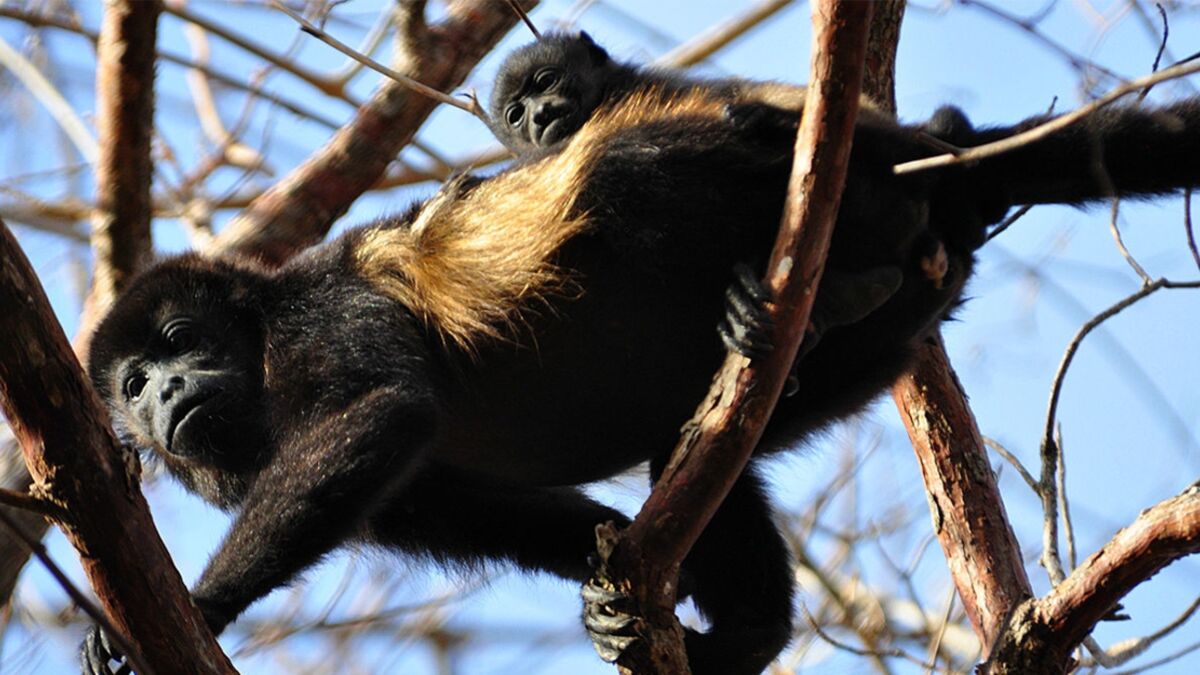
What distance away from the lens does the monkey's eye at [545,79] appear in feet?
18.6

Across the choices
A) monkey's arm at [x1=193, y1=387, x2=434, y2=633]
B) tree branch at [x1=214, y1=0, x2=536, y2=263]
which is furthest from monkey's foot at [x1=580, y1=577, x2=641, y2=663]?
tree branch at [x1=214, y1=0, x2=536, y2=263]

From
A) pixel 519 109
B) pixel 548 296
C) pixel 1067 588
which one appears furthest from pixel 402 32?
pixel 1067 588

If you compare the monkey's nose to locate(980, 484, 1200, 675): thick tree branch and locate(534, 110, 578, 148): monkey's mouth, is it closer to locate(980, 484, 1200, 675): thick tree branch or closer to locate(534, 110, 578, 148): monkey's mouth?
locate(534, 110, 578, 148): monkey's mouth

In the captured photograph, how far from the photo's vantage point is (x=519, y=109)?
5746 millimetres

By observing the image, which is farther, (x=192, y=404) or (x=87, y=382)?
(x=192, y=404)

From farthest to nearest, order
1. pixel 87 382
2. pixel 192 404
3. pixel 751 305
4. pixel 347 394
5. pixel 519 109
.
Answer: pixel 519 109, pixel 192 404, pixel 347 394, pixel 751 305, pixel 87 382

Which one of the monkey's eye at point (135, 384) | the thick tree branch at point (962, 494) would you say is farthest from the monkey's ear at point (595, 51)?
the monkey's eye at point (135, 384)

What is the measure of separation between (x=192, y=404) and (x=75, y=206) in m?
3.73

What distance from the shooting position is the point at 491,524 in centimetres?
438

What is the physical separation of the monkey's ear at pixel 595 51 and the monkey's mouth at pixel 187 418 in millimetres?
2605

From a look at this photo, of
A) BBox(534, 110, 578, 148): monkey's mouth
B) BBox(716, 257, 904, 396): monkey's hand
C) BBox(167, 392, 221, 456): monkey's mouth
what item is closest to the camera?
BBox(716, 257, 904, 396): monkey's hand

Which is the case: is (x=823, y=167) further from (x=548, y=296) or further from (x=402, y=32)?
(x=402, y=32)

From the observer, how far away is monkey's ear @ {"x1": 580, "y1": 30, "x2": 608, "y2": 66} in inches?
235

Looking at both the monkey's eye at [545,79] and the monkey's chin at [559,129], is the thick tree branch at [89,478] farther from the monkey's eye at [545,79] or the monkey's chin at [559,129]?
the monkey's eye at [545,79]
